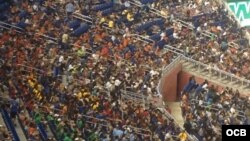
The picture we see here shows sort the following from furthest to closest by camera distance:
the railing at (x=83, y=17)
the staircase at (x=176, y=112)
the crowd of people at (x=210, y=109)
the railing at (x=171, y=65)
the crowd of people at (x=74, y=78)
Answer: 1. the railing at (x=83, y=17)
2. the railing at (x=171, y=65)
3. the staircase at (x=176, y=112)
4. the crowd of people at (x=210, y=109)
5. the crowd of people at (x=74, y=78)

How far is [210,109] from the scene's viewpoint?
22.0 metres

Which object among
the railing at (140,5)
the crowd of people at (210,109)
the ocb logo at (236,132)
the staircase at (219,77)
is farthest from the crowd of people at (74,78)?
the ocb logo at (236,132)

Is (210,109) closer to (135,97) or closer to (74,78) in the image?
(135,97)

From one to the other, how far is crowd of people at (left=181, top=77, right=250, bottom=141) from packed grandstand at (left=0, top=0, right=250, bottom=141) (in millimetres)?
36

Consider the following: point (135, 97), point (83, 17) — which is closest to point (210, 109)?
point (135, 97)

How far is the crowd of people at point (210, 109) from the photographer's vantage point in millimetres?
20625

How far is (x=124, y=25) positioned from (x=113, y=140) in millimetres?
8222

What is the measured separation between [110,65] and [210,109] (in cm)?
374

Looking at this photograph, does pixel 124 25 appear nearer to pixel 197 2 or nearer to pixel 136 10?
pixel 136 10

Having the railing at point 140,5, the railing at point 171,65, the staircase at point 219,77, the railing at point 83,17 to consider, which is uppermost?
the railing at point 140,5

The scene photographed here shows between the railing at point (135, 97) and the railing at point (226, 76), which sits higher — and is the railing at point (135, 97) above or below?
below

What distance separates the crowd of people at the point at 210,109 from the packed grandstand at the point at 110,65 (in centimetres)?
4

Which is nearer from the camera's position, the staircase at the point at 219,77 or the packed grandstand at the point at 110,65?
the packed grandstand at the point at 110,65

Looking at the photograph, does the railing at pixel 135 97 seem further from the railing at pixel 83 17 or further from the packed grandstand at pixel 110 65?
the railing at pixel 83 17
